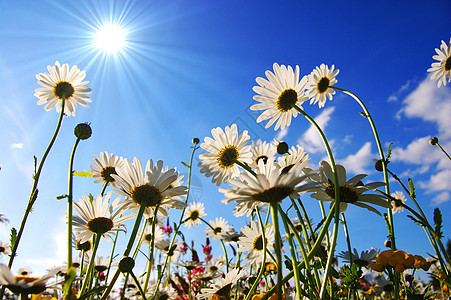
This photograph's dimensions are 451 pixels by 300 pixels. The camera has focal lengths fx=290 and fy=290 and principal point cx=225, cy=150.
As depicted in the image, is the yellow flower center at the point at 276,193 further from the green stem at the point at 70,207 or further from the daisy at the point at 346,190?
the green stem at the point at 70,207

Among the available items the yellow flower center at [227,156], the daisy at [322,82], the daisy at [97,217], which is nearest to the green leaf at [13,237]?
the daisy at [97,217]

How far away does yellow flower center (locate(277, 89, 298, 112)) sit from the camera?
175cm

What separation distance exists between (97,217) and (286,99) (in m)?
1.22

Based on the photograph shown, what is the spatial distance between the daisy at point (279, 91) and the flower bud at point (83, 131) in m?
0.93

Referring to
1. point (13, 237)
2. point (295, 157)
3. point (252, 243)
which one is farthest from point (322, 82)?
point (13, 237)

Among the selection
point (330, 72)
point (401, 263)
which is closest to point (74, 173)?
point (401, 263)

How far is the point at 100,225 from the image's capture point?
47.4 inches

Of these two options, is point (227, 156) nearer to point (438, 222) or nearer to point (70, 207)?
point (70, 207)

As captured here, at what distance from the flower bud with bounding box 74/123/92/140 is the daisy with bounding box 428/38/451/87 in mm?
3284

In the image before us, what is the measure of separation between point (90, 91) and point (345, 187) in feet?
5.93

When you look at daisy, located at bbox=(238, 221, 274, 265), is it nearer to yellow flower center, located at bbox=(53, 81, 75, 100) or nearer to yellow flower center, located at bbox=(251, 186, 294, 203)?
yellow flower center, located at bbox=(251, 186, 294, 203)

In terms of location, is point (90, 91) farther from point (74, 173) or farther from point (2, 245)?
point (2, 245)

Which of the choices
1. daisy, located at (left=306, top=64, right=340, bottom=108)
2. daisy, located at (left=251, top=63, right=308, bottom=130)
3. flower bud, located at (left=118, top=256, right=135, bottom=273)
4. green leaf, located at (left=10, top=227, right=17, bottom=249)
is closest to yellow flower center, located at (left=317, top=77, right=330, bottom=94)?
daisy, located at (left=306, top=64, right=340, bottom=108)

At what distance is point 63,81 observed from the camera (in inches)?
82.2
